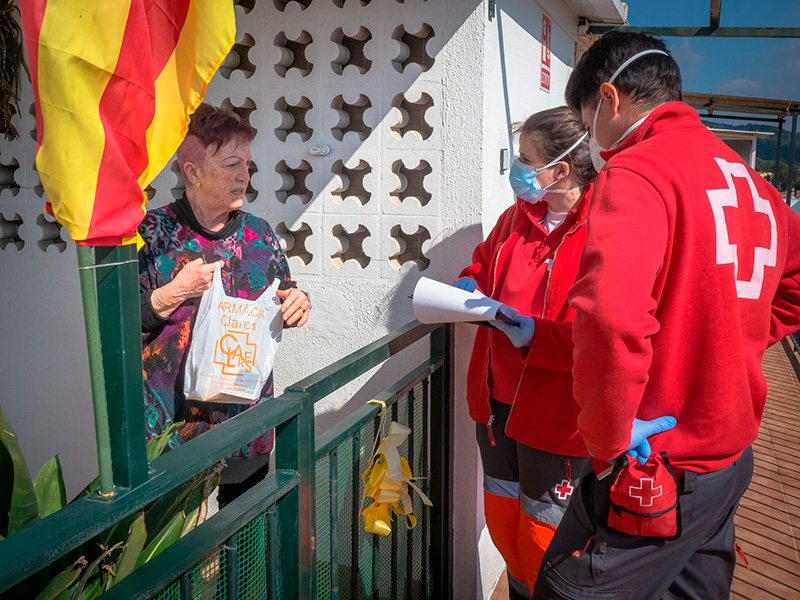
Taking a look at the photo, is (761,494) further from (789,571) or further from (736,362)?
(736,362)

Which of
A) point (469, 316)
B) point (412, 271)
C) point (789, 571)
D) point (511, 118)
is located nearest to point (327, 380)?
point (469, 316)

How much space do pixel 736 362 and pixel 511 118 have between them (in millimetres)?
1897

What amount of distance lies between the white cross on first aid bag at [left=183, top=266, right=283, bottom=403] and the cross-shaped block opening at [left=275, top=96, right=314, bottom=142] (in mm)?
1169

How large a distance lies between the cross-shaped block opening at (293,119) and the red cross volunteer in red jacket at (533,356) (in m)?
1.11

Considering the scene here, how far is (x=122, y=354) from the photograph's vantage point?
1133 mm

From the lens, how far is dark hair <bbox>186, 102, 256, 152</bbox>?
236cm

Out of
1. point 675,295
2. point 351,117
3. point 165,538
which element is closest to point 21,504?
point 165,538

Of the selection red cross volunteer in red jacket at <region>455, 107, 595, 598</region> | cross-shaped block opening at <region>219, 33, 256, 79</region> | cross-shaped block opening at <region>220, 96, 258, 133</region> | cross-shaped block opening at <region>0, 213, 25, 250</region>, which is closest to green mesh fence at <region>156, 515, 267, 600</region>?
red cross volunteer in red jacket at <region>455, 107, 595, 598</region>

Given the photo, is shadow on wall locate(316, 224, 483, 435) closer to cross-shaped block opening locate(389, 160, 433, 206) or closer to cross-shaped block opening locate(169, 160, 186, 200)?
cross-shaped block opening locate(389, 160, 433, 206)

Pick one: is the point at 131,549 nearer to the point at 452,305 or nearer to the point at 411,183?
the point at 452,305

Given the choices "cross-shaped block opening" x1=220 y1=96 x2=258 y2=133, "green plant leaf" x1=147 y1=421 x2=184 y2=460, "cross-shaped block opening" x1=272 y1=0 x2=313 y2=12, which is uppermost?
"cross-shaped block opening" x1=272 y1=0 x2=313 y2=12

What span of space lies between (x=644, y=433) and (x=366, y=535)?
4.42 feet

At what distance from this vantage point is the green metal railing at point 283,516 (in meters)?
1.08

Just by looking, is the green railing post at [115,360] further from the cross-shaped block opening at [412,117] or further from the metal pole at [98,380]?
the cross-shaped block opening at [412,117]
